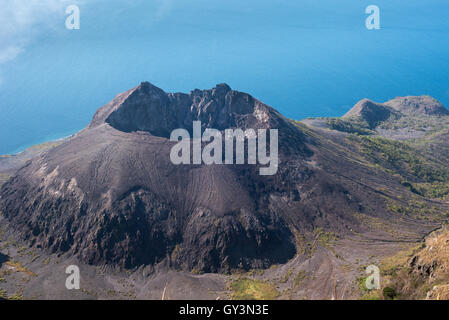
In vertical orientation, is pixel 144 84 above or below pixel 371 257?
above

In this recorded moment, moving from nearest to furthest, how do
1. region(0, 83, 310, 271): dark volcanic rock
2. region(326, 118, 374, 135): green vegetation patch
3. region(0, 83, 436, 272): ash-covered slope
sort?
region(0, 83, 310, 271): dark volcanic rock → region(0, 83, 436, 272): ash-covered slope → region(326, 118, 374, 135): green vegetation patch

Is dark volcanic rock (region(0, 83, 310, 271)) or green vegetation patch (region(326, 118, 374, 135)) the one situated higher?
green vegetation patch (region(326, 118, 374, 135))

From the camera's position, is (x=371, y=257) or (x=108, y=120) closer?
(x=371, y=257)

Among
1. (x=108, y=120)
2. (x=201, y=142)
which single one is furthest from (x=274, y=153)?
(x=108, y=120)

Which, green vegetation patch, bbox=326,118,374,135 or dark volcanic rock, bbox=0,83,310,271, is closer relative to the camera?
dark volcanic rock, bbox=0,83,310,271

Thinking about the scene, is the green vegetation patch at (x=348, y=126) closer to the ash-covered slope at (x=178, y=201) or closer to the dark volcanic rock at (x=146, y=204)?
the ash-covered slope at (x=178, y=201)

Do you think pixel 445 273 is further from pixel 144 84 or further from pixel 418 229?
pixel 144 84

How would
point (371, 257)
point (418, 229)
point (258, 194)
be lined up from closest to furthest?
point (371, 257) → point (418, 229) → point (258, 194)

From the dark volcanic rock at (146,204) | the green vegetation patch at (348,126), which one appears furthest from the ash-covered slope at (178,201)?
the green vegetation patch at (348,126)

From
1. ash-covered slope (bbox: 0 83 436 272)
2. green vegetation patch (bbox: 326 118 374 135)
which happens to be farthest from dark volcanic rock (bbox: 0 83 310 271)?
green vegetation patch (bbox: 326 118 374 135)

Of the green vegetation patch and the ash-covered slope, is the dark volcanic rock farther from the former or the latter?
the green vegetation patch
